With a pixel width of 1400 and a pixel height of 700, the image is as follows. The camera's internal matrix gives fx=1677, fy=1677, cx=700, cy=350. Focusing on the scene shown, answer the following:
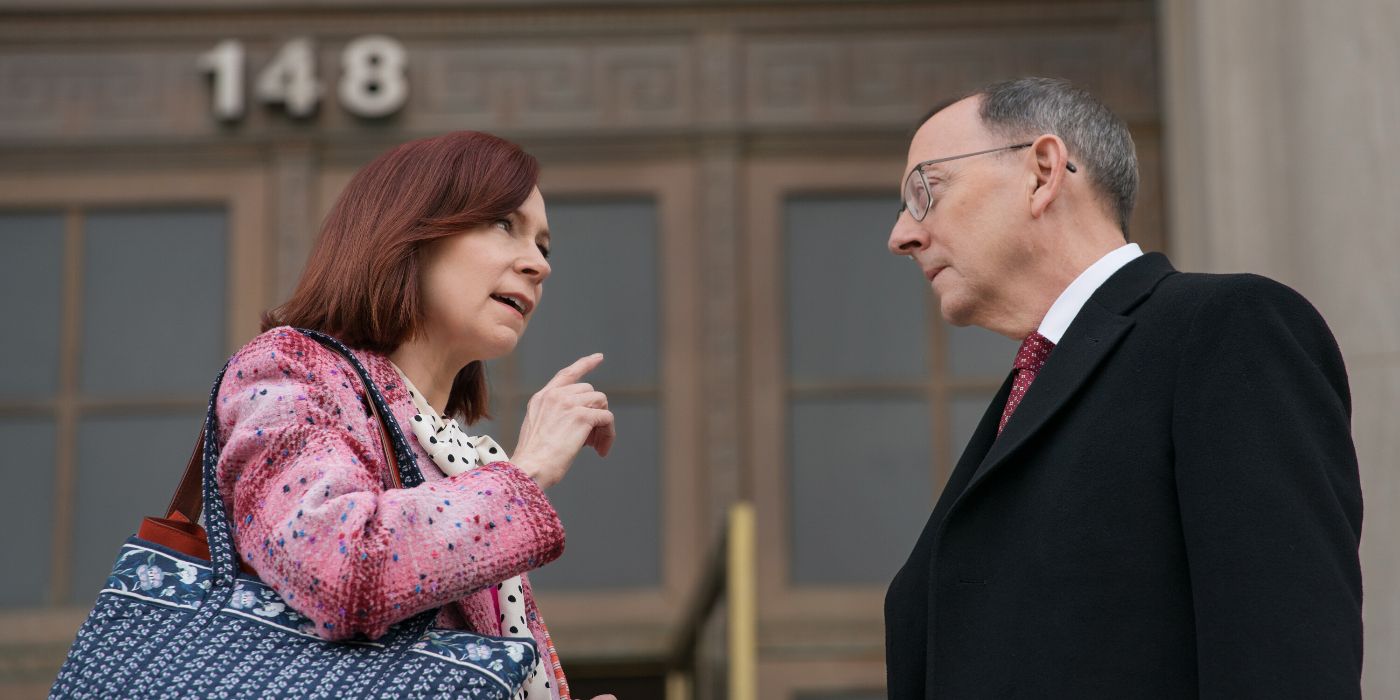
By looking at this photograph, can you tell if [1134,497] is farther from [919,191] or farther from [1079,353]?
[919,191]

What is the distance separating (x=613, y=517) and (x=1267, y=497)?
3.79 m

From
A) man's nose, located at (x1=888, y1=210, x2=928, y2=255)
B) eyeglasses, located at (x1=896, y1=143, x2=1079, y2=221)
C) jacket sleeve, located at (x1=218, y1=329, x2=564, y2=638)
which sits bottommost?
jacket sleeve, located at (x1=218, y1=329, x2=564, y2=638)

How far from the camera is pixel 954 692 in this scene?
2184mm

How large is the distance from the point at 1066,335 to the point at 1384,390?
2.31 m

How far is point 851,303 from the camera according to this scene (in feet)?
18.8

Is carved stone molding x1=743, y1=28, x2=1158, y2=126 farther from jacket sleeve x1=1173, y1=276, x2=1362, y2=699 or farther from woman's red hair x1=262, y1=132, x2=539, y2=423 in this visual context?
jacket sleeve x1=1173, y1=276, x2=1362, y2=699

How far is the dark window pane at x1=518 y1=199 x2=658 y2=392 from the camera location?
5684mm

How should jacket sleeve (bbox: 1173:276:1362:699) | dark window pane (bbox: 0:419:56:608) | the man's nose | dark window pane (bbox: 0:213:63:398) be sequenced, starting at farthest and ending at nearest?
1. dark window pane (bbox: 0:213:63:398)
2. dark window pane (bbox: 0:419:56:608)
3. the man's nose
4. jacket sleeve (bbox: 1173:276:1362:699)

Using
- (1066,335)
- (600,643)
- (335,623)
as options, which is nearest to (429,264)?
(335,623)

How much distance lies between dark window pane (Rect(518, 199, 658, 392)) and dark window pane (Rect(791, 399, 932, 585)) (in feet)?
1.96

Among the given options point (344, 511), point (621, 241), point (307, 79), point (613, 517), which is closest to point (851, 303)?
point (621, 241)

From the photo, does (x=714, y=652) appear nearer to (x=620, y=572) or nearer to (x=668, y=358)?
(x=620, y=572)

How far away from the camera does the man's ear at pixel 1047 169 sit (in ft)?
8.02

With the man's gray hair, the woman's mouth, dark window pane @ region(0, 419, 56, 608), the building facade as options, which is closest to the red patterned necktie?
the man's gray hair
